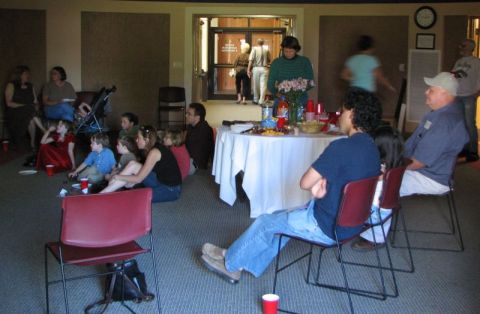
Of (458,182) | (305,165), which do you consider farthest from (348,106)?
(458,182)

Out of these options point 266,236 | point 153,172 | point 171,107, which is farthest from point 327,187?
point 171,107

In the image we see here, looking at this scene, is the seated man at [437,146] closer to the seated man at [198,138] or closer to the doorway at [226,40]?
the seated man at [198,138]

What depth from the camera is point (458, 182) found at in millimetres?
7027

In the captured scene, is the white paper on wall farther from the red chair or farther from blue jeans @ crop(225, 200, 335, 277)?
the red chair

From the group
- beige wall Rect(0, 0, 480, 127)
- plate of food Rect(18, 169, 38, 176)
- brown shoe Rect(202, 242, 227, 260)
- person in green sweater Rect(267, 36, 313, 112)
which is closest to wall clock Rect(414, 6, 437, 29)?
beige wall Rect(0, 0, 480, 127)

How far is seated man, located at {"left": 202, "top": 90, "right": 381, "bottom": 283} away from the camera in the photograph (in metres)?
3.25

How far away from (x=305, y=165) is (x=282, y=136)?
0.30 m

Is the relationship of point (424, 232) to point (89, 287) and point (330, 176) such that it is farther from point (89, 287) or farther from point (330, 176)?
point (89, 287)

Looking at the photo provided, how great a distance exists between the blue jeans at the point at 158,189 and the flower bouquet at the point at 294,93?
4.20 feet

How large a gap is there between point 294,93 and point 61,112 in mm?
4444

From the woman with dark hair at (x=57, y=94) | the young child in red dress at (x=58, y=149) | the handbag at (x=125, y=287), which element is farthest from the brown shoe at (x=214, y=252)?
the woman with dark hair at (x=57, y=94)

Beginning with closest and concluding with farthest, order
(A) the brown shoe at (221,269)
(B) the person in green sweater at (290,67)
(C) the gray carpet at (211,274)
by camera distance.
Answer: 1. (C) the gray carpet at (211,274)
2. (A) the brown shoe at (221,269)
3. (B) the person in green sweater at (290,67)

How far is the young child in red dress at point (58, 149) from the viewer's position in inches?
289

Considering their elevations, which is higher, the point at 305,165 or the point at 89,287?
the point at 305,165
